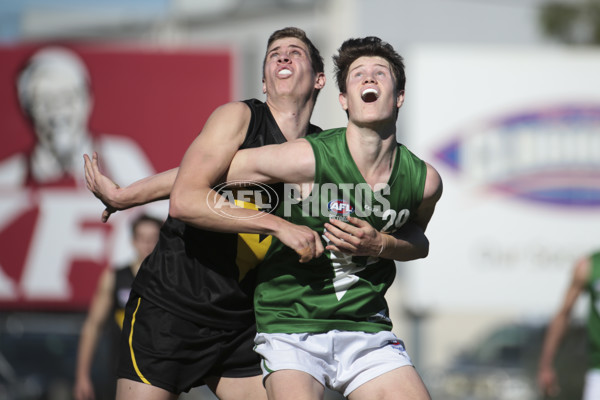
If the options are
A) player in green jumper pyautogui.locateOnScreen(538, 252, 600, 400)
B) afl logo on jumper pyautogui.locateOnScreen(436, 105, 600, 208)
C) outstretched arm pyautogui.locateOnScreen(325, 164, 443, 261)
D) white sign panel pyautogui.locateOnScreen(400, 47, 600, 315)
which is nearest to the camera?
outstretched arm pyautogui.locateOnScreen(325, 164, 443, 261)

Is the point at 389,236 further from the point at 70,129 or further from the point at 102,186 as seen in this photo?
the point at 70,129

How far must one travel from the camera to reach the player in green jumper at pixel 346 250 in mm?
3377

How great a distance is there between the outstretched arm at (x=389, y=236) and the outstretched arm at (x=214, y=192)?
10 cm

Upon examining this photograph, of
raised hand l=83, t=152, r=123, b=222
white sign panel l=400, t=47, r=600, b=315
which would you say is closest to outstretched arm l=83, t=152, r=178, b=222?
raised hand l=83, t=152, r=123, b=222

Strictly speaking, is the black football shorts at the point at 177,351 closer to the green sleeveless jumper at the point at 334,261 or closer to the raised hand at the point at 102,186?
the green sleeveless jumper at the point at 334,261

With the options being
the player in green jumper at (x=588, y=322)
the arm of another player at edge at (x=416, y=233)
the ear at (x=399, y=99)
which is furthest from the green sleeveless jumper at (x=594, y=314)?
the ear at (x=399, y=99)

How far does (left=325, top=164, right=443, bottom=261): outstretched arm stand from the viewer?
10.6 feet

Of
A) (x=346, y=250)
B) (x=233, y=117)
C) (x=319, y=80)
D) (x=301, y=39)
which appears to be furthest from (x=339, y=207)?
(x=301, y=39)

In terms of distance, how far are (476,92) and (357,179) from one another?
972 centimetres

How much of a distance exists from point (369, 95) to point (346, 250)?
0.64 m

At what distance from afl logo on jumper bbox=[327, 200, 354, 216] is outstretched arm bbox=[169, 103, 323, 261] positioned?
0.56ft

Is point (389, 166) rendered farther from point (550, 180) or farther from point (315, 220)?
point (550, 180)

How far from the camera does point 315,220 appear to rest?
3.45m

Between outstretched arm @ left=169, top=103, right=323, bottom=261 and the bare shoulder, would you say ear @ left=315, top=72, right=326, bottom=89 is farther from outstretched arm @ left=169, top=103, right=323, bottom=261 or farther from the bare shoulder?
outstretched arm @ left=169, top=103, right=323, bottom=261
